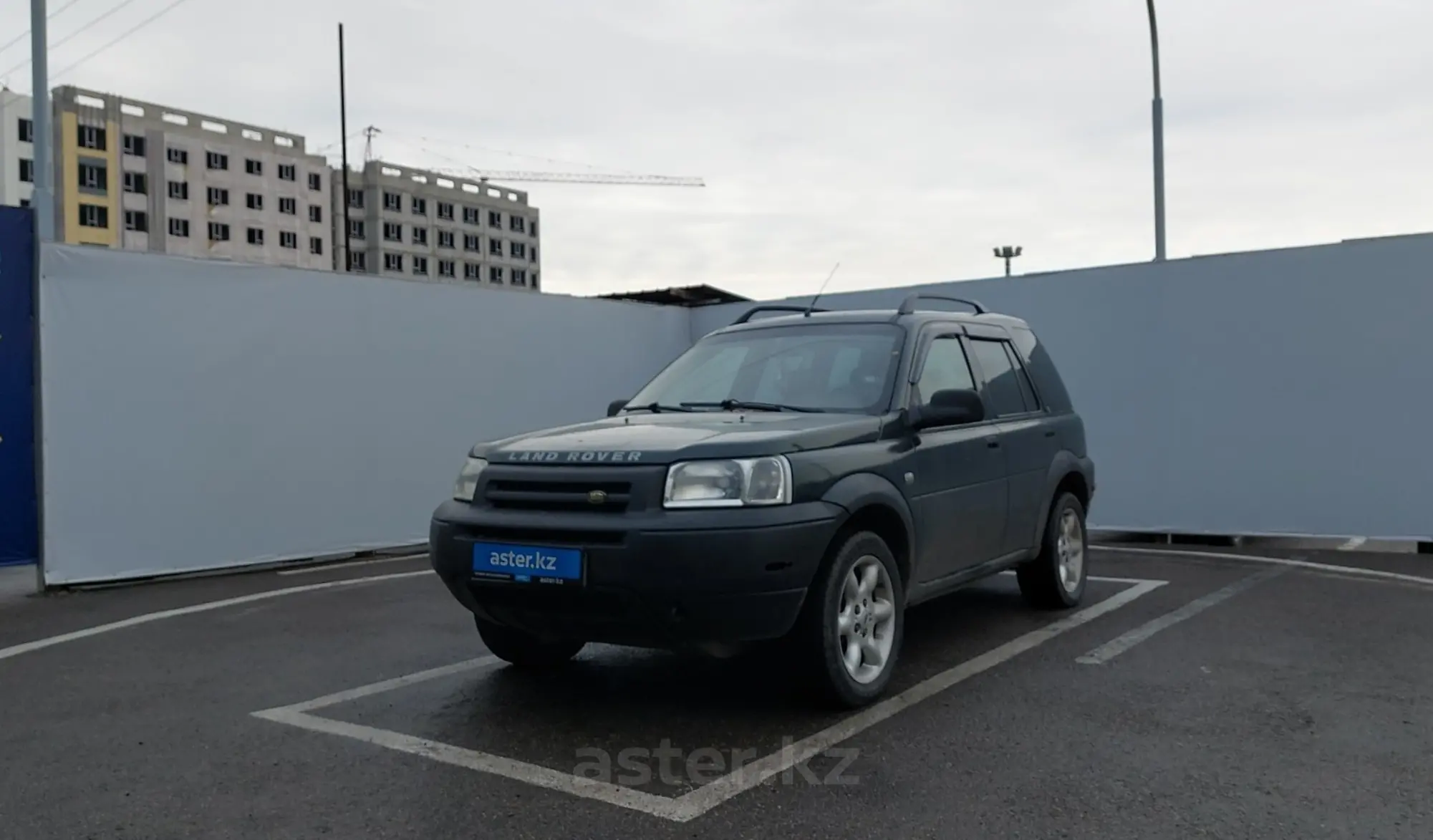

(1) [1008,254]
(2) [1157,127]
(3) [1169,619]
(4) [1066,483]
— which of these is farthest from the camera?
(1) [1008,254]

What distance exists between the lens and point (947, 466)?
5.71 m

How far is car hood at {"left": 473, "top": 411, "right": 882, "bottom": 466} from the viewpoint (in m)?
4.60

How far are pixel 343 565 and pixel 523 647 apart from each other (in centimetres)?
539

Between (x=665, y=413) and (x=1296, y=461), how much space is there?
23.9 ft

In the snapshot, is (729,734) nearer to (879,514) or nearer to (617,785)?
(617,785)

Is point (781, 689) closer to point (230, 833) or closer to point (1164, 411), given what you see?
point (230, 833)

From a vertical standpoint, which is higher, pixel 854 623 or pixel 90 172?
pixel 90 172

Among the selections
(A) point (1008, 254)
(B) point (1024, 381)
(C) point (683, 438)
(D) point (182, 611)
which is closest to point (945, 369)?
(B) point (1024, 381)

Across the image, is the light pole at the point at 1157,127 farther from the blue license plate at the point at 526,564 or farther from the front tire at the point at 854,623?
the blue license plate at the point at 526,564

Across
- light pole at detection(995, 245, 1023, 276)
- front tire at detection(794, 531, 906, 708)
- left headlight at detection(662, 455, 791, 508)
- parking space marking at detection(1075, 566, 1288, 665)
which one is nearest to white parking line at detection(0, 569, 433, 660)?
left headlight at detection(662, 455, 791, 508)

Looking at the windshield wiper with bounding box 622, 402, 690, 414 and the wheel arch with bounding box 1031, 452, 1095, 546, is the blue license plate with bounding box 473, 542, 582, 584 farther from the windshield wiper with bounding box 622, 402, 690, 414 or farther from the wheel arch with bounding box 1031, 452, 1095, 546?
the wheel arch with bounding box 1031, 452, 1095, 546

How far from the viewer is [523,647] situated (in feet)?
18.5

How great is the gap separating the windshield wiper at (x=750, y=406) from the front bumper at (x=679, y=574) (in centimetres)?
91

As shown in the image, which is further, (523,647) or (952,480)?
(952,480)
